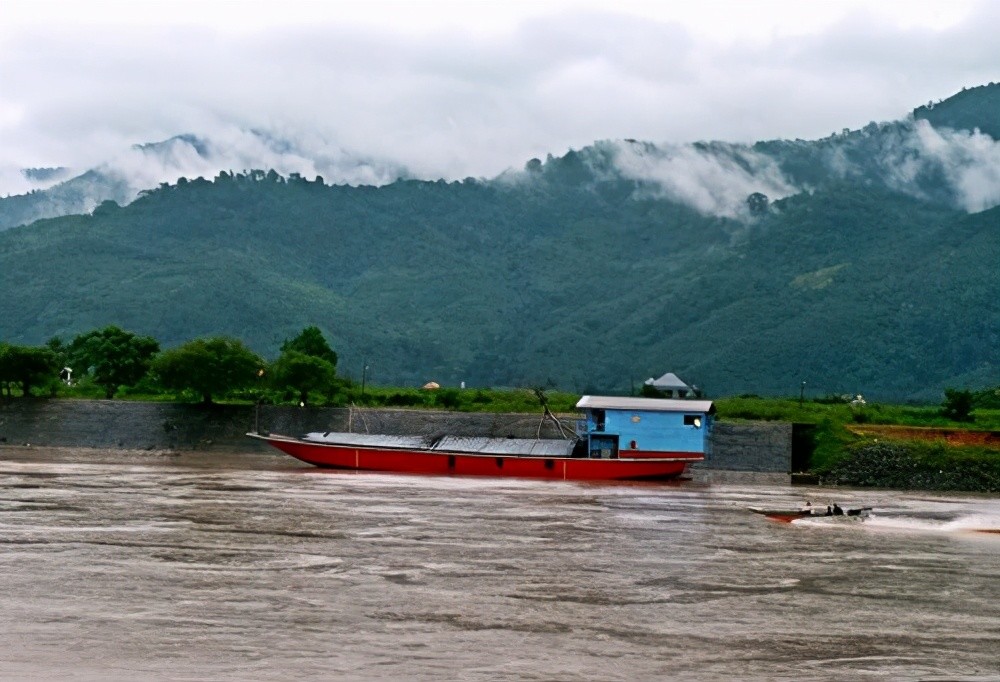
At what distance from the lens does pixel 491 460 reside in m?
57.0

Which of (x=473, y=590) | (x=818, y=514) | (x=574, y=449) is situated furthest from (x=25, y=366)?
(x=473, y=590)

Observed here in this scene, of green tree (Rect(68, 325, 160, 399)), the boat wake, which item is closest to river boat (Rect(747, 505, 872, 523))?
the boat wake

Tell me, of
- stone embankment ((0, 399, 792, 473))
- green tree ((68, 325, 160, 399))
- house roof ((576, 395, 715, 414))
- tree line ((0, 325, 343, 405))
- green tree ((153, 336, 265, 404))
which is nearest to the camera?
house roof ((576, 395, 715, 414))

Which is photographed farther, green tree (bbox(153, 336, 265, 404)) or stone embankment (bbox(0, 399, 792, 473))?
green tree (bbox(153, 336, 265, 404))

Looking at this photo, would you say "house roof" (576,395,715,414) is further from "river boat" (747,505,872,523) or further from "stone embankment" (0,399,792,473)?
"river boat" (747,505,872,523)

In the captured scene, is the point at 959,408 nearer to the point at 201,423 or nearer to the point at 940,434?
the point at 940,434

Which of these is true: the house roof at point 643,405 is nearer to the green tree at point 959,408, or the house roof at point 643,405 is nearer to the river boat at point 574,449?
the river boat at point 574,449

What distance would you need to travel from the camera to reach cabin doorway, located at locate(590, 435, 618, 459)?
5891cm

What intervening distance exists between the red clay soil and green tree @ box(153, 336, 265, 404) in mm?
32654

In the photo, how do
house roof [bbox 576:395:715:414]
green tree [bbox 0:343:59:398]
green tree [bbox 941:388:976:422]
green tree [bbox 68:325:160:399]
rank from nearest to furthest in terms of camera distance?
house roof [bbox 576:395:715:414]
green tree [bbox 941:388:976:422]
green tree [bbox 0:343:59:398]
green tree [bbox 68:325:160:399]

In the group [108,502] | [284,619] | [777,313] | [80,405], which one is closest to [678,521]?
[108,502]

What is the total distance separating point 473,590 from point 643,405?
37.5m

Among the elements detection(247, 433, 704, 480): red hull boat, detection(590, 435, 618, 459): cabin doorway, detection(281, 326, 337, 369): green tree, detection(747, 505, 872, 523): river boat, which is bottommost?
detection(747, 505, 872, 523): river boat

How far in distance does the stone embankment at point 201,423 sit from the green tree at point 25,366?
2905 millimetres
